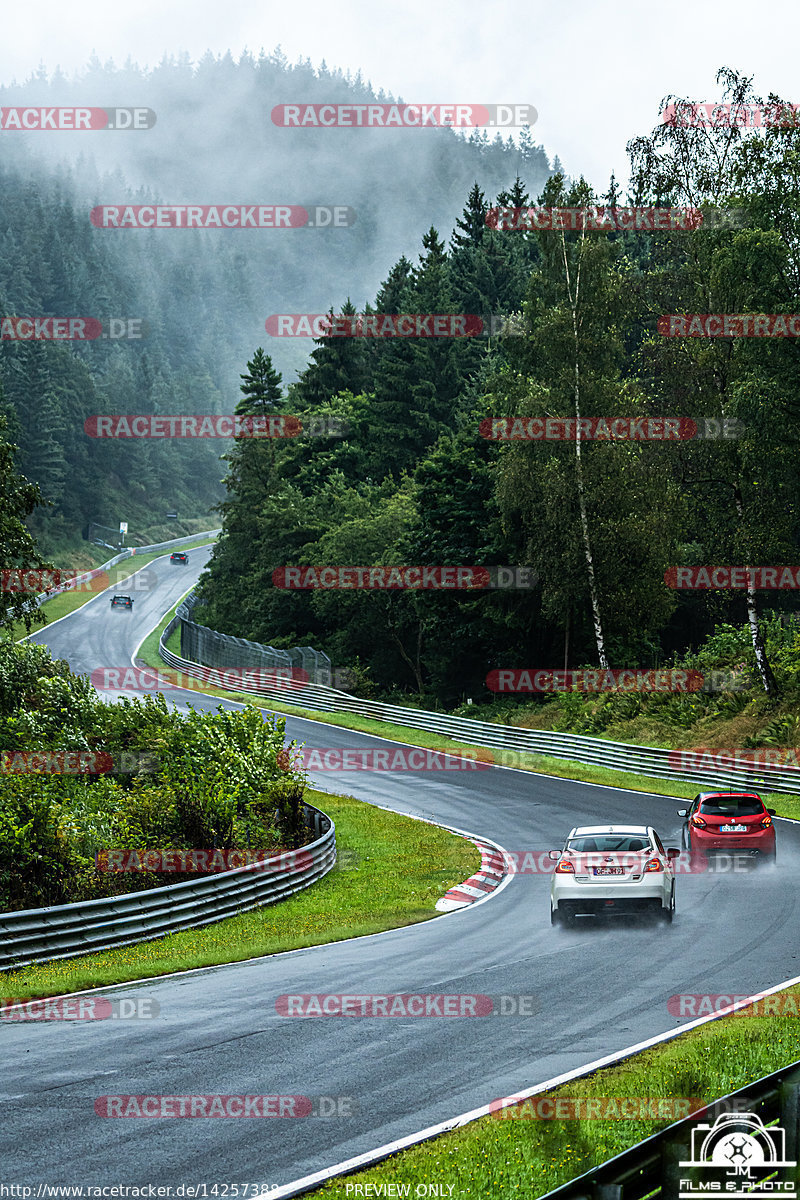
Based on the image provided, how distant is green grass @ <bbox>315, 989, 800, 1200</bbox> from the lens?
285 inches

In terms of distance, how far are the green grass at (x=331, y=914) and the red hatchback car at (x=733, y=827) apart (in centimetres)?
455

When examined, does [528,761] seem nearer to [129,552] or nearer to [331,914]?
[331,914]

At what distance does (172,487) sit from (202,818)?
155m

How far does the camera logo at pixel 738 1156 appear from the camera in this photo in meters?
5.23

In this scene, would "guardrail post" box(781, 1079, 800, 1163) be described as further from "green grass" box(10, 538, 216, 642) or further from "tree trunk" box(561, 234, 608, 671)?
"green grass" box(10, 538, 216, 642)

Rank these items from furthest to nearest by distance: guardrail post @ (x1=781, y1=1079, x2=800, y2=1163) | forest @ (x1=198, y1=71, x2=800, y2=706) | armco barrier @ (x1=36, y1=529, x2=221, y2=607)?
armco barrier @ (x1=36, y1=529, x2=221, y2=607)
forest @ (x1=198, y1=71, x2=800, y2=706)
guardrail post @ (x1=781, y1=1079, x2=800, y2=1163)

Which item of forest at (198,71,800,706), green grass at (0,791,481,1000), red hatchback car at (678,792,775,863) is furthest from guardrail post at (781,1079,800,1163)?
forest at (198,71,800,706)

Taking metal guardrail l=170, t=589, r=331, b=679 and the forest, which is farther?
metal guardrail l=170, t=589, r=331, b=679

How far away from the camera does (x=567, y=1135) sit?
795 cm

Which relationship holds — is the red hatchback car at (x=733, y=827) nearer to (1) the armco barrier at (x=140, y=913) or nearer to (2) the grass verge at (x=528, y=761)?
(2) the grass verge at (x=528, y=761)

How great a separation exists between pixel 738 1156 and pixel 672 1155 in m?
0.43

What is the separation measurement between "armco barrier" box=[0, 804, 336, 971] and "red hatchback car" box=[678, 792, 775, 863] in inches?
289

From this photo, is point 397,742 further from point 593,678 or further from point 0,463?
point 0,463

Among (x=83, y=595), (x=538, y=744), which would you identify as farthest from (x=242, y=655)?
(x=83, y=595)
